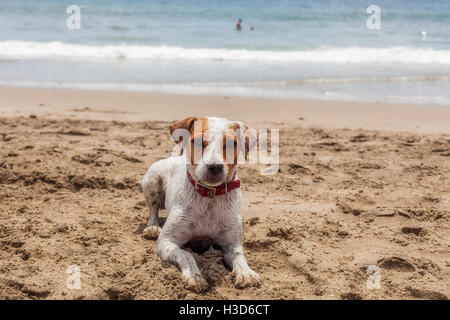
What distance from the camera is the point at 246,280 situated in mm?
3408

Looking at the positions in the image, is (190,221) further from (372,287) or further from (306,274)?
(372,287)

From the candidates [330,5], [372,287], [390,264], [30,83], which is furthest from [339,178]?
[330,5]

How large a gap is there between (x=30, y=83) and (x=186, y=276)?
1069cm

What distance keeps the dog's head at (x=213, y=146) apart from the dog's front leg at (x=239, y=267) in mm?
576

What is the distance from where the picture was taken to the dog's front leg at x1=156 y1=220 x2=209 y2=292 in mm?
3334

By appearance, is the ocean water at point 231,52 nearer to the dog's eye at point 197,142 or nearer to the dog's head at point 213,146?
the dog's head at point 213,146

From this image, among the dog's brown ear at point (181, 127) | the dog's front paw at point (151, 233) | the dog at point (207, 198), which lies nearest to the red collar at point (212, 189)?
the dog at point (207, 198)

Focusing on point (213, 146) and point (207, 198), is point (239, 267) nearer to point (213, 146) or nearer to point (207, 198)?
point (207, 198)

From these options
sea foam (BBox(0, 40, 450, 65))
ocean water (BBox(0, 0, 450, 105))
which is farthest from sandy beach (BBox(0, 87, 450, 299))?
sea foam (BBox(0, 40, 450, 65))

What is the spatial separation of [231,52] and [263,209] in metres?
13.9

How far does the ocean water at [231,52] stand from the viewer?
41.7 feet

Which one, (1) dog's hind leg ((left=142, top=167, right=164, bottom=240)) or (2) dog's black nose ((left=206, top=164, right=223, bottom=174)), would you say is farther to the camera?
(1) dog's hind leg ((left=142, top=167, right=164, bottom=240))

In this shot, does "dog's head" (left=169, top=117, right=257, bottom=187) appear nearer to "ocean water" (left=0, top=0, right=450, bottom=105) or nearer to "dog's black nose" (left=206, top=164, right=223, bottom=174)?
"dog's black nose" (left=206, top=164, right=223, bottom=174)
